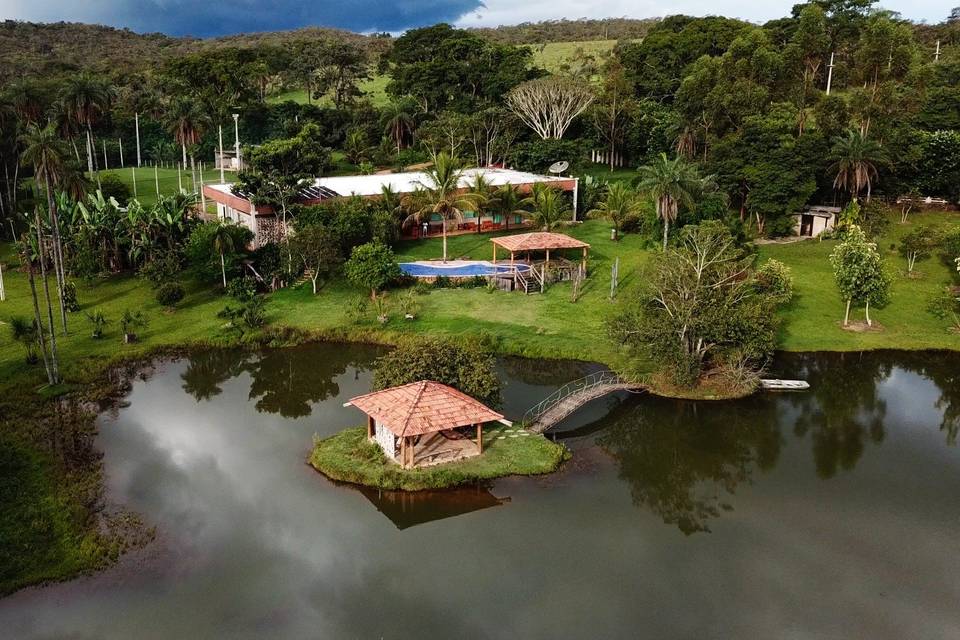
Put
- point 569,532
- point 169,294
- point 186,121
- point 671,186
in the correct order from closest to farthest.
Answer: point 569,532 < point 169,294 < point 671,186 < point 186,121

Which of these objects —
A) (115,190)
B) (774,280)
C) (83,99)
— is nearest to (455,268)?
(774,280)

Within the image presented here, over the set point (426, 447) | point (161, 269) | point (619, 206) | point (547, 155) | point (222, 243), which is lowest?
point (426, 447)

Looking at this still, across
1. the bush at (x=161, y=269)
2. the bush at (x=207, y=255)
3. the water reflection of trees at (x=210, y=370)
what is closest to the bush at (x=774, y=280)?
the water reflection of trees at (x=210, y=370)

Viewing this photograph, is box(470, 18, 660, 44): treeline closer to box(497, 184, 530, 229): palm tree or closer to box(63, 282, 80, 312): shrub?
box(497, 184, 530, 229): palm tree

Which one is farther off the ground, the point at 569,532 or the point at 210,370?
the point at 210,370

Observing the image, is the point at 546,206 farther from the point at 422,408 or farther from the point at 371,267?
the point at 422,408

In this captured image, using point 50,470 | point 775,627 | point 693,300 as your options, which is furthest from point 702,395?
point 50,470
